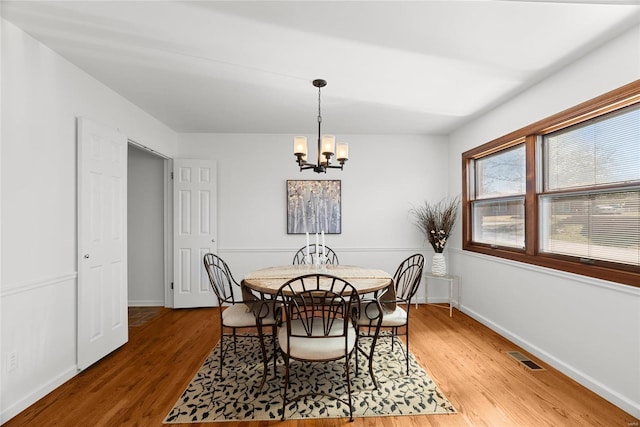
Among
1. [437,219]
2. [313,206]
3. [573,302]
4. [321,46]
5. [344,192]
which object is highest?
[321,46]

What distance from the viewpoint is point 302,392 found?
89.7 inches

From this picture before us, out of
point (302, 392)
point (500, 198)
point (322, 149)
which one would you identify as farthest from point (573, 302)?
point (322, 149)

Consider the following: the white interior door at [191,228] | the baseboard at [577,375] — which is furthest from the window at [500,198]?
the white interior door at [191,228]

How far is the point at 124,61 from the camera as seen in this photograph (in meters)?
2.46

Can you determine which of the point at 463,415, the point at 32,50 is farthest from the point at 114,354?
the point at 463,415

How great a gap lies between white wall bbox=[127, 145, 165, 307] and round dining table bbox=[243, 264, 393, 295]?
2.36 m

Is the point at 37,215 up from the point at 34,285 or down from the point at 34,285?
up

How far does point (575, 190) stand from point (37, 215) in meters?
4.19

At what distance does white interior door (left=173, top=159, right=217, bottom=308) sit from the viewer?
4.34 m

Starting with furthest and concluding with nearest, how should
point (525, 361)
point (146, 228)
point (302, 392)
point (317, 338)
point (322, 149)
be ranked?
1. point (146, 228)
2. point (525, 361)
3. point (322, 149)
4. point (302, 392)
5. point (317, 338)

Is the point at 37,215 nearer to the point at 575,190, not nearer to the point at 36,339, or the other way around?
the point at 36,339

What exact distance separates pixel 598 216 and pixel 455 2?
6.51 feet

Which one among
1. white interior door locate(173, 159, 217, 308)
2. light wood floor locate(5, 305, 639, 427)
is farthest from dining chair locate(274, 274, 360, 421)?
white interior door locate(173, 159, 217, 308)

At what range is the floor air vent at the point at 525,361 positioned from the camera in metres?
2.65
